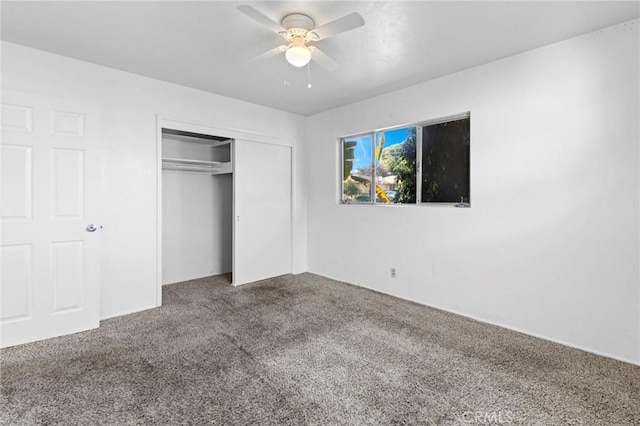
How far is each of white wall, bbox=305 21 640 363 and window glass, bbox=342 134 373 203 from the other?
0.63 metres

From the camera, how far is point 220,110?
13.4 feet

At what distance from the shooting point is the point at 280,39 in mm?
2666

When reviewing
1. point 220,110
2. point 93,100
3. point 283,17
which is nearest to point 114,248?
point 93,100

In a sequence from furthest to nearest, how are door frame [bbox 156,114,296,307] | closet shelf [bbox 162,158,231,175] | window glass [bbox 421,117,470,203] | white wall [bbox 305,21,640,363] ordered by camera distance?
1. closet shelf [bbox 162,158,231,175]
2. door frame [bbox 156,114,296,307]
3. window glass [bbox 421,117,470,203]
4. white wall [bbox 305,21,640,363]

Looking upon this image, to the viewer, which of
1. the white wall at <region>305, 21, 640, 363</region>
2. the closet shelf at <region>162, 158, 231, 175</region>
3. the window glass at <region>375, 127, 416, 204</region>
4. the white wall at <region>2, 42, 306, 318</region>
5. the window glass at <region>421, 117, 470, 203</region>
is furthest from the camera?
the closet shelf at <region>162, 158, 231, 175</region>

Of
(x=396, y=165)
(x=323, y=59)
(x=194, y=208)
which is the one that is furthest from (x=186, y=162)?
(x=396, y=165)

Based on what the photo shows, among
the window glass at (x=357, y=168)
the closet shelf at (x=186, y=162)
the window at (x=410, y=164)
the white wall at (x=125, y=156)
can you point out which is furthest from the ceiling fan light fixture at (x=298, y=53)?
the closet shelf at (x=186, y=162)

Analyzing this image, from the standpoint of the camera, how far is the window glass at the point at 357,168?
438cm

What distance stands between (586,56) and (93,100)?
14.6 feet

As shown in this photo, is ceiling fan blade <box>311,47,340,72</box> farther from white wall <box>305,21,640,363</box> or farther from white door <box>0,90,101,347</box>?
white door <box>0,90,101,347</box>

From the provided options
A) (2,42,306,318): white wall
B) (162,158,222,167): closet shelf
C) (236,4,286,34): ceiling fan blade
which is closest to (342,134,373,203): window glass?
(162,158,222,167): closet shelf

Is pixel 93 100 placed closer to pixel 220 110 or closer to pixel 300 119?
pixel 220 110

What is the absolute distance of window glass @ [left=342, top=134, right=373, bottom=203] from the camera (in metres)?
4.38

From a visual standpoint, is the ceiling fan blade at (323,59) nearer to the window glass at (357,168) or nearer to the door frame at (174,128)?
the window glass at (357,168)
